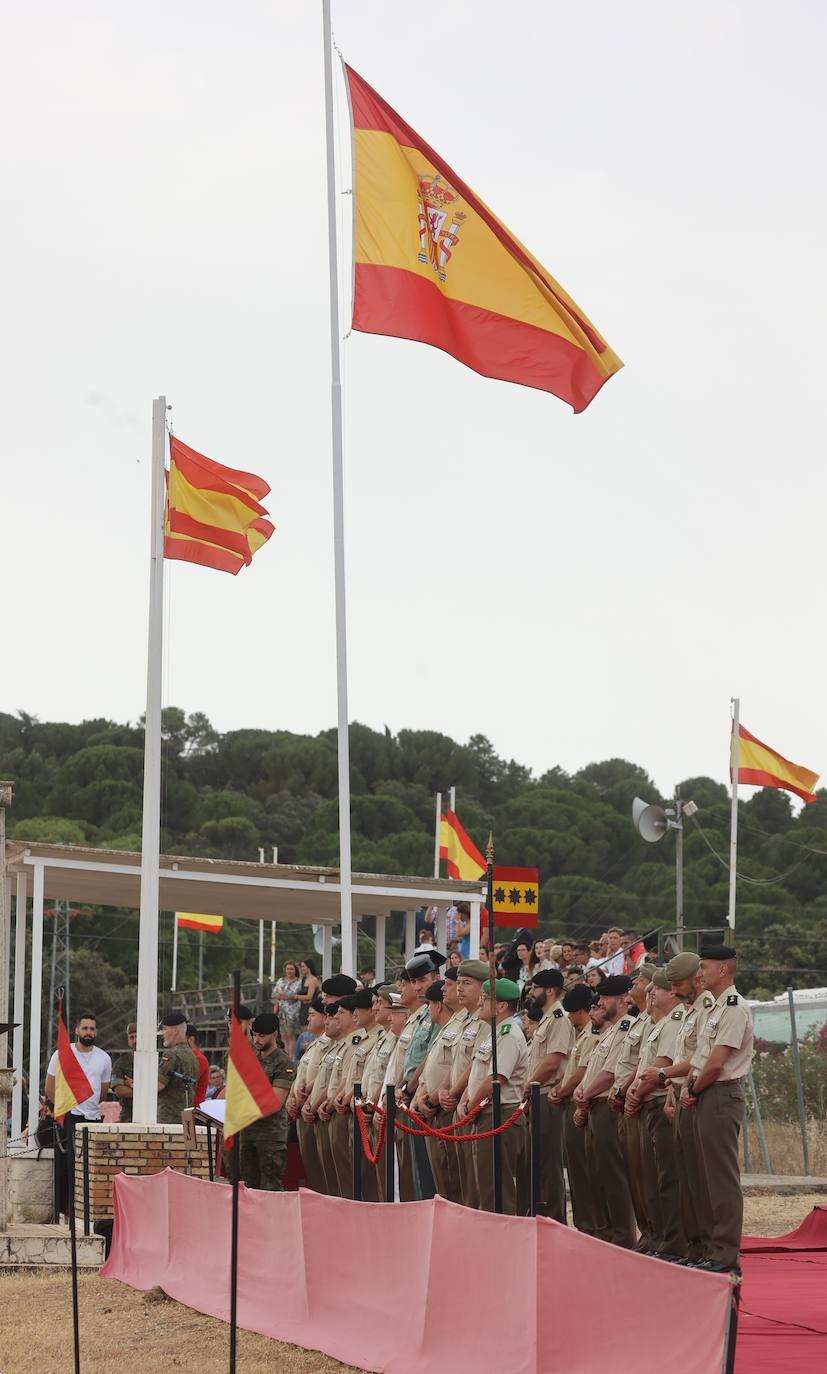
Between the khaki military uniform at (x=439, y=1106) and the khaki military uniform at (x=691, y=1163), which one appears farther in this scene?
the khaki military uniform at (x=439, y=1106)

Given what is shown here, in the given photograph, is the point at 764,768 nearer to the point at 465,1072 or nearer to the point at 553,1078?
the point at 553,1078

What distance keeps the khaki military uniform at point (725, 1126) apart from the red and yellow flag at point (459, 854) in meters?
18.2

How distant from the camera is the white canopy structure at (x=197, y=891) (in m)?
18.2

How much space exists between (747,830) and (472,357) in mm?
46936

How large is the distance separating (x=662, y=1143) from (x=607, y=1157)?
86 cm

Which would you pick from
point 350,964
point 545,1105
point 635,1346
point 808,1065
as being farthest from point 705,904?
point 635,1346

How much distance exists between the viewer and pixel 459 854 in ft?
92.6

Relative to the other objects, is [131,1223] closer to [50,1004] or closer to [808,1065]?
[808,1065]

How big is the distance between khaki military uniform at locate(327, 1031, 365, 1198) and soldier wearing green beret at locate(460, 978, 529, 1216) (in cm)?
180

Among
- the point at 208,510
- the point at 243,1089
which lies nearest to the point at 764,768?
the point at 208,510

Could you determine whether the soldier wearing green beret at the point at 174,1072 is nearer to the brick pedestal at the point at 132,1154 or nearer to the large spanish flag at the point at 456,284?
the brick pedestal at the point at 132,1154

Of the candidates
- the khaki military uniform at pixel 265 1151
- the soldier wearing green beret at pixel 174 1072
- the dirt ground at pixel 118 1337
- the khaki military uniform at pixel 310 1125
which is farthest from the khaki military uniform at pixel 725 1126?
the soldier wearing green beret at pixel 174 1072

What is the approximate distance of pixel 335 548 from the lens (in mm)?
15109

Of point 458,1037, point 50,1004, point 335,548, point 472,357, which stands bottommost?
point 50,1004
